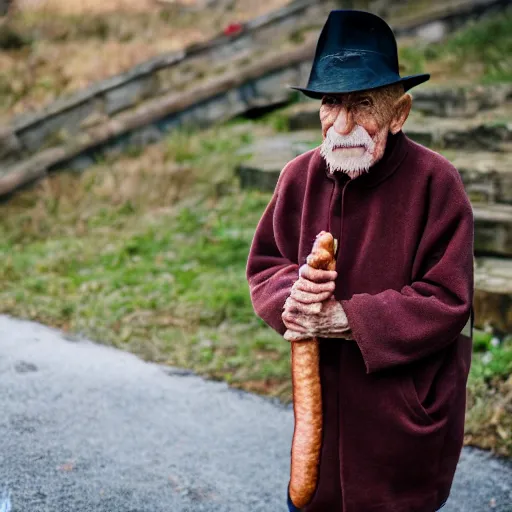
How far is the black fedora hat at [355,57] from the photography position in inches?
79.7

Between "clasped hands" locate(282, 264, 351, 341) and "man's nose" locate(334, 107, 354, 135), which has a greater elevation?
"man's nose" locate(334, 107, 354, 135)

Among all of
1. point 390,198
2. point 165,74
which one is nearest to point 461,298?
point 390,198

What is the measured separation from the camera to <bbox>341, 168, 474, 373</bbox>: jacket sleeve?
2049 mm

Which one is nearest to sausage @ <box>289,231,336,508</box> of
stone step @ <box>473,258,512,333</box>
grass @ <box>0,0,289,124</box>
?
stone step @ <box>473,258,512,333</box>

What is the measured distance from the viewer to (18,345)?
478 cm

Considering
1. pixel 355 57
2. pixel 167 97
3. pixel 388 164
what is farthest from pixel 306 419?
pixel 167 97

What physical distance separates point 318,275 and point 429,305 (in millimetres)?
325

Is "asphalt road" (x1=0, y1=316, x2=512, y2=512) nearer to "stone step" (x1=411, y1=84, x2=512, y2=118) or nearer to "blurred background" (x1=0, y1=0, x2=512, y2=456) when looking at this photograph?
"blurred background" (x1=0, y1=0, x2=512, y2=456)

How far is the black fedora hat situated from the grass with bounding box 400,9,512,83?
6.10 meters

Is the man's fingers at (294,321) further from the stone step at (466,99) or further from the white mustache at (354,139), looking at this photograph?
the stone step at (466,99)

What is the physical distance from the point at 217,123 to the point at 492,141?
3660 millimetres

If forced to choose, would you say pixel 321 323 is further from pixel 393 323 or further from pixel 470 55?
pixel 470 55

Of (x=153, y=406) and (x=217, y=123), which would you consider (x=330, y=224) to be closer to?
(x=153, y=406)

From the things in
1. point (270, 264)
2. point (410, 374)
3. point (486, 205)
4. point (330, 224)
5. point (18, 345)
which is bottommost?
point (18, 345)
